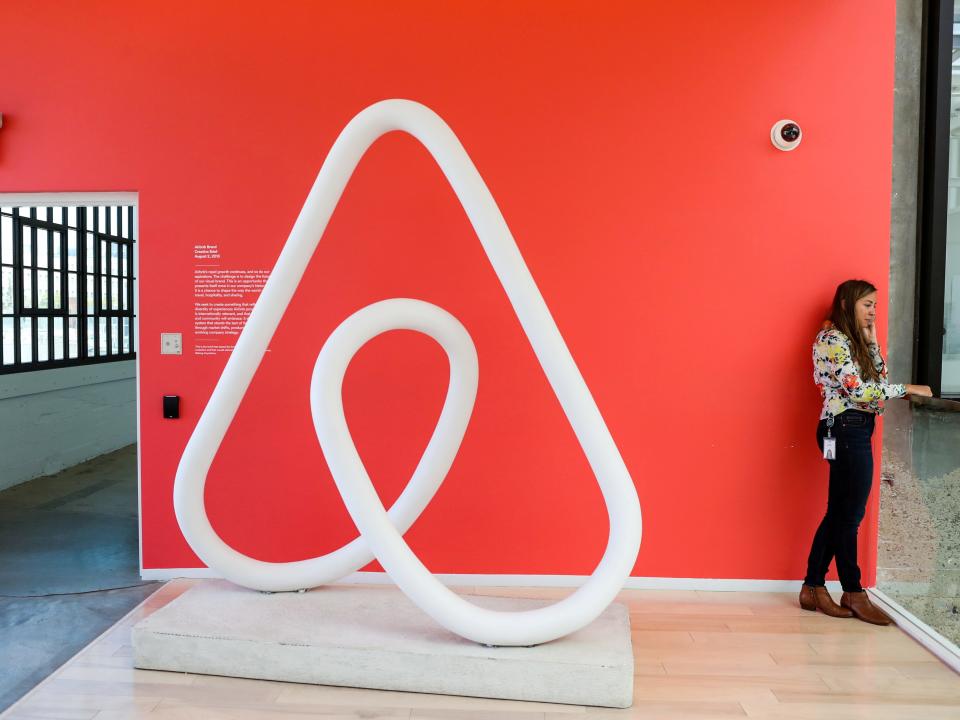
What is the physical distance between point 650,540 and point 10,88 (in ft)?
12.2

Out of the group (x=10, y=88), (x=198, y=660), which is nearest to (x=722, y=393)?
(x=198, y=660)

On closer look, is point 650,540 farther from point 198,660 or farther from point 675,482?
point 198,660

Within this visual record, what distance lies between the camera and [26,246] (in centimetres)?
598

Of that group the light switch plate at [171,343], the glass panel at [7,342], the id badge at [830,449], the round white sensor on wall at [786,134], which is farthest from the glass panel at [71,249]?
the id badge at [830,449]

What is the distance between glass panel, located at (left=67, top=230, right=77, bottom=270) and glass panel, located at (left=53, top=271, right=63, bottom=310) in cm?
20

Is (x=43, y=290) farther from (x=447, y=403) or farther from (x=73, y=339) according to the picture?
(x=447, y=403)

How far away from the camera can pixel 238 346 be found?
9.60 feet

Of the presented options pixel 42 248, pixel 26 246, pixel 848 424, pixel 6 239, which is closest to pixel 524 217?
pixel 848 424

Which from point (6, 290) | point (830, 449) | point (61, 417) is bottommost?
point (61, 417)

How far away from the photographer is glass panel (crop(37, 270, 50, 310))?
6.12 metres

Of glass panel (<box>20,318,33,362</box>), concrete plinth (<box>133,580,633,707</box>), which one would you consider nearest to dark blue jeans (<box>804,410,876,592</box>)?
concrete plinth (<box>133,580,633,707</box>)

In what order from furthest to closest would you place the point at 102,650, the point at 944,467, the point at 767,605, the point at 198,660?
the point at 767,605 → the point at 944,467 → the point at 102,650 → the point at 198,660

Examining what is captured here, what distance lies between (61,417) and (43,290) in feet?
3.39

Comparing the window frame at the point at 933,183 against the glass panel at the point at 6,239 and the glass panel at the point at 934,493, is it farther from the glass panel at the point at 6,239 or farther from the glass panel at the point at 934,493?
the glass panel at the point at 6,239
